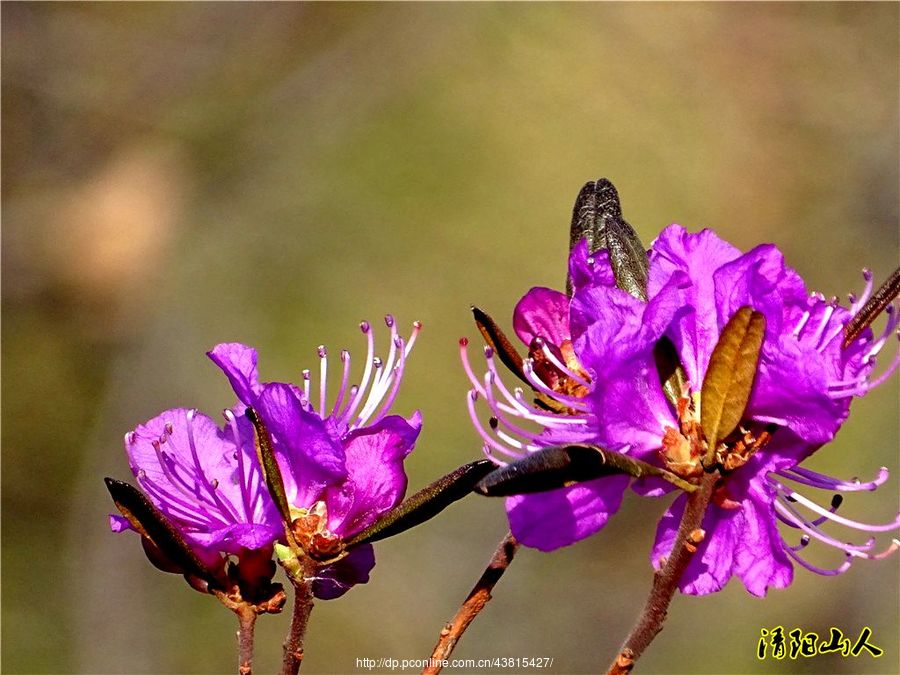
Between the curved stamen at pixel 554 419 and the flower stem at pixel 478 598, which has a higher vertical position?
the curved stamen at pixel 554 419

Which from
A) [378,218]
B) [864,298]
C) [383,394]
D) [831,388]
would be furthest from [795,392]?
[378,218]

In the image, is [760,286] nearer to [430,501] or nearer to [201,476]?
[430,501]

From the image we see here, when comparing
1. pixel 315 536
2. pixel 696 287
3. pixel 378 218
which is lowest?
pixel 315 536

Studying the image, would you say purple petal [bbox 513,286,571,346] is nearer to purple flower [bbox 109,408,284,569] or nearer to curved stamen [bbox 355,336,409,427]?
curved stamen [bbox 355,336,409,427]

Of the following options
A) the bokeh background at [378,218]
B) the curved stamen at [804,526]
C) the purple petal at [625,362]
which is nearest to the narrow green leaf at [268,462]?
the purple petal at [625,362]

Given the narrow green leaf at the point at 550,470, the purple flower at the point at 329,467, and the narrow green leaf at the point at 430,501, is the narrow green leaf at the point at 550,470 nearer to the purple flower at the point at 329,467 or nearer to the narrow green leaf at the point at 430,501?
the narrow green leaf at the point at 430,501

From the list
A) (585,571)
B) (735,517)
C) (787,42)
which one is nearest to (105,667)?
(585,571)
